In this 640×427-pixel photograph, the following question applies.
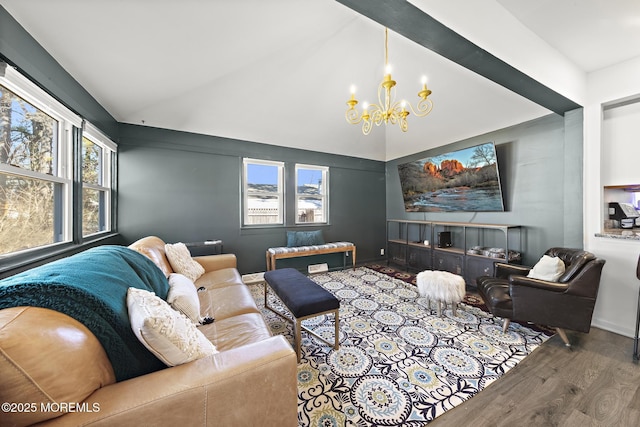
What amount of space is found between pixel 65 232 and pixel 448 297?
3.73 meters

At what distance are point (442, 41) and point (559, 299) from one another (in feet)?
7.64

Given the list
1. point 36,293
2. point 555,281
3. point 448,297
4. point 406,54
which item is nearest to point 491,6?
point 406,54

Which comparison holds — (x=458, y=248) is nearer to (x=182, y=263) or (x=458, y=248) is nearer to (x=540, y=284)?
(x=540, y=284)

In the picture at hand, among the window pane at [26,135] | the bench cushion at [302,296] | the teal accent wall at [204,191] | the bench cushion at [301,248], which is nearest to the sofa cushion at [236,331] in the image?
the bench cushion at [302,296]

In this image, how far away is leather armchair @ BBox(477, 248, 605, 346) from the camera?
1.90 m

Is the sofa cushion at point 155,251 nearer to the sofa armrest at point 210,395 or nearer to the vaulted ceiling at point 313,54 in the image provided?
the sofa armrest at point 210,395

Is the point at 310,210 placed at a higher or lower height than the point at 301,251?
higher

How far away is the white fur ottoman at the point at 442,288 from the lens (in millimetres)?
2430

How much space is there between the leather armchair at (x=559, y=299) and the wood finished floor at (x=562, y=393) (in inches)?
10.1

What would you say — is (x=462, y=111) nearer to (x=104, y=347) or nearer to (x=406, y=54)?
(x=406, y=54)

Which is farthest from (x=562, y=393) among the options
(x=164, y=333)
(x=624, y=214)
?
(x=164, y=333)

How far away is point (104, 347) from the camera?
87 cm

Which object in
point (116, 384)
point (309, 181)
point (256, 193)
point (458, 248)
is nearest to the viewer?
point (116, 384)

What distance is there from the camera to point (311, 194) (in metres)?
4.65
